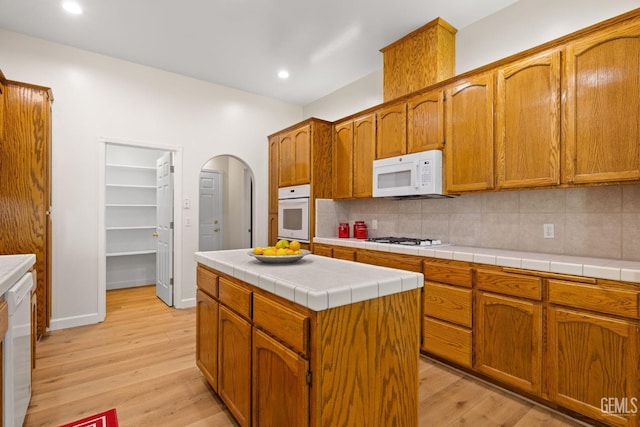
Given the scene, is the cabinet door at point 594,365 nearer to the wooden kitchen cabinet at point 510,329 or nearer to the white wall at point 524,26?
the wooden kitchen cabinet at point 510,329

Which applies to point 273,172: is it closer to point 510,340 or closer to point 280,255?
point 280,255

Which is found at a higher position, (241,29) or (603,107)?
(241,29)

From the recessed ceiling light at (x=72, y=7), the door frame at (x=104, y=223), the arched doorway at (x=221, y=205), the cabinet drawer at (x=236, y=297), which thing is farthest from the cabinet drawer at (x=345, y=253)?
the recessed ceiling light at (x=72, y=7)

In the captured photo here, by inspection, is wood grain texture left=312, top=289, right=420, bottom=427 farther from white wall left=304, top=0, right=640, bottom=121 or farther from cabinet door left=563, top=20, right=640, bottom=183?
white wall left=304, top=0, right=640, bottom=121

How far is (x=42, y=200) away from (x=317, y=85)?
327 centimetres

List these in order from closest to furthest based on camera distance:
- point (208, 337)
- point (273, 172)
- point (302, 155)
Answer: point (208, 337)
point (302, 155)
point (273, 172)

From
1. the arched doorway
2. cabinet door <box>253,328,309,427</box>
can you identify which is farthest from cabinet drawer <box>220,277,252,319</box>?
the arched doorway

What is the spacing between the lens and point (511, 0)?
2527 mm

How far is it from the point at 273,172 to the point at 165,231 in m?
1.64

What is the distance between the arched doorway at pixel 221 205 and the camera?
224 inches

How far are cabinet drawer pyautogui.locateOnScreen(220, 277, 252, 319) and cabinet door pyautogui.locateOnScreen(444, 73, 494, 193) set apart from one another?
6.32 ft

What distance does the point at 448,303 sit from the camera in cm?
237

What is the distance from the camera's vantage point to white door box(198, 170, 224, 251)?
5.68 meters

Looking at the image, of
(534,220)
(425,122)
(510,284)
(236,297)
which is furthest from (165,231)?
(534,220)
